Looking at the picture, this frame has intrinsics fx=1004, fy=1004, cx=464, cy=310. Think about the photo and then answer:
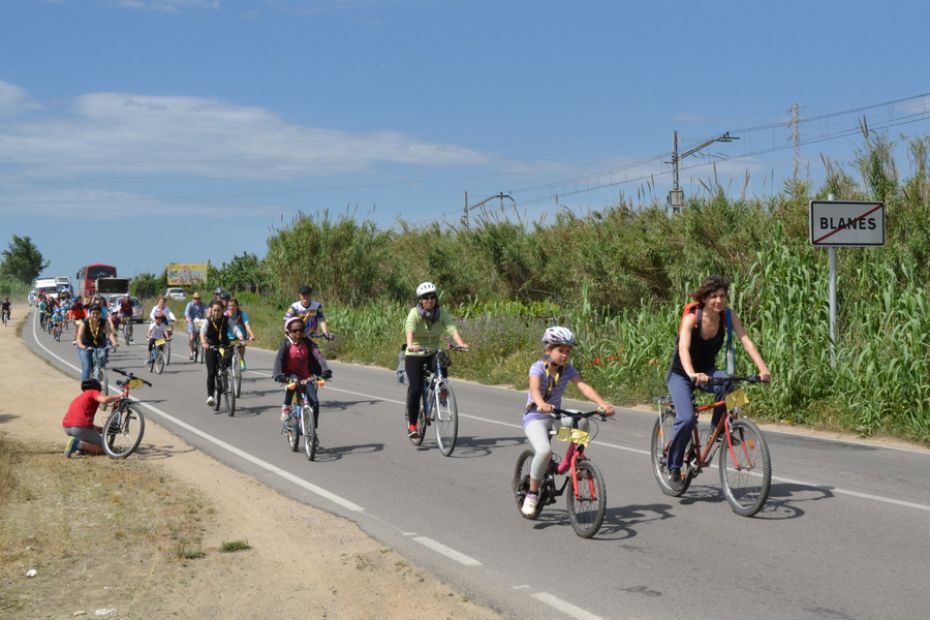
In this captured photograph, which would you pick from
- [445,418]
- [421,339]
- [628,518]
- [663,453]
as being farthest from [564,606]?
[421,339]

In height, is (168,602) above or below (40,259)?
below

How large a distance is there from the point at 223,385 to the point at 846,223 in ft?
31.8

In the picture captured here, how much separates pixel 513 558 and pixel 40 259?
145 meters

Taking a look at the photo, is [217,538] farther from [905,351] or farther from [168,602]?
[905,351]

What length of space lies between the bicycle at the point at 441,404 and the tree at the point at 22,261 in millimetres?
137406

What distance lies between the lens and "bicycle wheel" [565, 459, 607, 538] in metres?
7.17

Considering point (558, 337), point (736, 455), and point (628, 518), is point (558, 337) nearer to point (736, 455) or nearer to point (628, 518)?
point (628, 518)

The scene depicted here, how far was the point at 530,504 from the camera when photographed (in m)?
7.74

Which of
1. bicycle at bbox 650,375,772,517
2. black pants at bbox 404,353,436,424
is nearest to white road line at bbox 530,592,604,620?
bicycle at bbox 650,375,772,517

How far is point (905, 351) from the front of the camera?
12.7 meters

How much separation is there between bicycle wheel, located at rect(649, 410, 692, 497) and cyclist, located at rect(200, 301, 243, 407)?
29.3 ft

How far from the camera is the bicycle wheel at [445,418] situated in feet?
36.9

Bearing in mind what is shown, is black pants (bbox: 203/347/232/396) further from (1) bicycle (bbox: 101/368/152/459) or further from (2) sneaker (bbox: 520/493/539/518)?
(2) sneaker (bbox: 520/493/539/518)

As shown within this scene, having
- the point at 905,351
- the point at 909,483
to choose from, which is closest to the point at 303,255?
the point at 905,351
